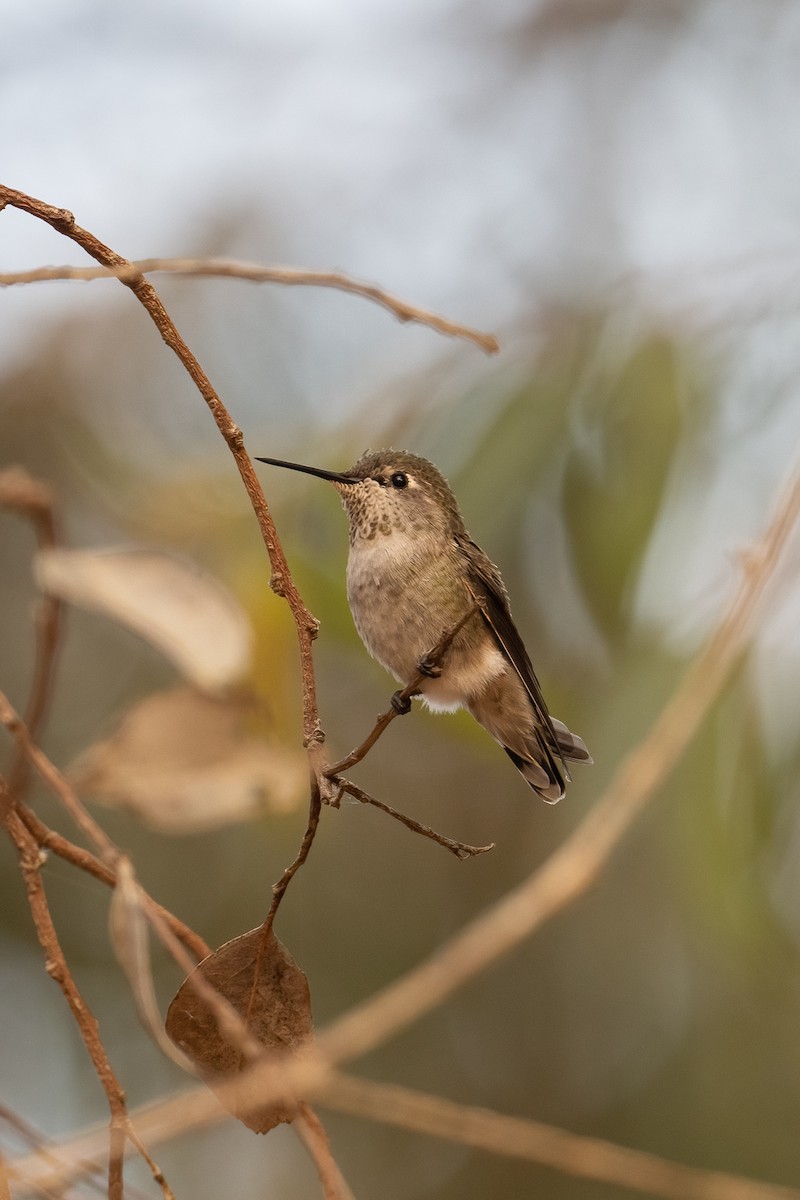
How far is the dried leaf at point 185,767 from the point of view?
1.09 metres

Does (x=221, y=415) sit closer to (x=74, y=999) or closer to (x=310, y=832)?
(x=310, y=832)

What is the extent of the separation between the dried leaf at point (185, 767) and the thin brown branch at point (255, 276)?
0.38 metres

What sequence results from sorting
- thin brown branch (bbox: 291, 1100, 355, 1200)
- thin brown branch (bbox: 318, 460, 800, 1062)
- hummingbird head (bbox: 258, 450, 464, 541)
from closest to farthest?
thin brown branch (bbox: 318, 460, 800, 1062) < thin brown branch (bbox: 291, 1100, 355, 1200) < hummingbird head (bbox: 258, 450, 464, 541)

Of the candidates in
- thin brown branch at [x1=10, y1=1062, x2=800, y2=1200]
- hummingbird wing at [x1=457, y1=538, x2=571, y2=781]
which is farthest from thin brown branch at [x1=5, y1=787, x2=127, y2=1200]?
hummingbird wing at [x1=457, y1=538, x2=571, y2=781]

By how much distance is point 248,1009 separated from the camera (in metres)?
1.06

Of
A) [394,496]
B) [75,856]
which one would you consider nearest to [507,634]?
[394,496]

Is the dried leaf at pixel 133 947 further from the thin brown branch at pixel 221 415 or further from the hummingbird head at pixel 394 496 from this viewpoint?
the hummingbird head at pixel 394 496

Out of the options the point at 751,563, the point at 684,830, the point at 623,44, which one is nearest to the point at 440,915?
the point at 684,830

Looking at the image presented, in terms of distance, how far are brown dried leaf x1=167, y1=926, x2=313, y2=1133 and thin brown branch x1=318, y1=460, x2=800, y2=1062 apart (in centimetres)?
46

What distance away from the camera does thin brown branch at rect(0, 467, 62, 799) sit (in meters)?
0.91

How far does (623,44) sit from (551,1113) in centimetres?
301

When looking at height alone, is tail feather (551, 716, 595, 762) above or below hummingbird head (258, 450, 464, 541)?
below

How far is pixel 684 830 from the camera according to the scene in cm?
219

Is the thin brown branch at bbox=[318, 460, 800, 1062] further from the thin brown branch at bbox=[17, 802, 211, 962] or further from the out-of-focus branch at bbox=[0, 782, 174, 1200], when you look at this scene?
the thin brown branch at bbox=[17, 802, 211, 962]
